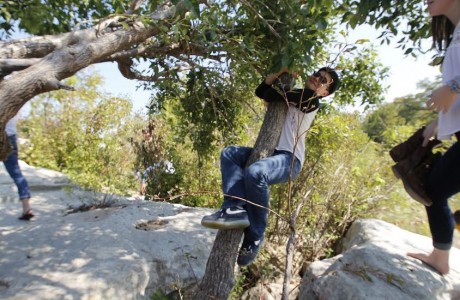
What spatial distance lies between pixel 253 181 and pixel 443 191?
1.18 metres

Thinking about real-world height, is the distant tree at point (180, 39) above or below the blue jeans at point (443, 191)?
above

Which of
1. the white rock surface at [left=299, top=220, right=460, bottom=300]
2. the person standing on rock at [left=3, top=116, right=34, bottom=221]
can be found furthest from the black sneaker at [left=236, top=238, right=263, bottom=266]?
the person standing on rock at [left=3, top=116, right=34, bottom=221]

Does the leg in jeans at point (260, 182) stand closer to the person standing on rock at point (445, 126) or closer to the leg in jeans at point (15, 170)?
the person standing on rock at point (445, 126)

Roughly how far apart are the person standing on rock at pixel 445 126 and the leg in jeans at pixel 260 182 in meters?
0.88

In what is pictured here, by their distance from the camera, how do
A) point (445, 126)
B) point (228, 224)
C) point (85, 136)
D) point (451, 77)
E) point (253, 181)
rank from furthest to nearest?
point (85, 136) → point (253, 181) → point (228, 224) → point (445, 126) → point (451, 77)

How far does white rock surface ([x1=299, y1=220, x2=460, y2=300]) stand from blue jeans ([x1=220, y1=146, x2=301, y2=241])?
1.75ft

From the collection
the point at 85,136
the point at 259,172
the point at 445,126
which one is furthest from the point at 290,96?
the point at 85,136

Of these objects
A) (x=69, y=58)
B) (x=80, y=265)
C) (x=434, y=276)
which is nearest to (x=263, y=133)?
(x=69, y=58)

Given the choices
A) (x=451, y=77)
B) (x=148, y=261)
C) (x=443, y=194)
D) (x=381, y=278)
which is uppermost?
(x=451, y=77)

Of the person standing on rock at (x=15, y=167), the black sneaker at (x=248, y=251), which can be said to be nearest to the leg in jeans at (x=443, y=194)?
the black sneaker at (x=248, y=251)

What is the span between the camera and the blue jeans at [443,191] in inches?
75.1

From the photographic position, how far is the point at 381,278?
248 cm

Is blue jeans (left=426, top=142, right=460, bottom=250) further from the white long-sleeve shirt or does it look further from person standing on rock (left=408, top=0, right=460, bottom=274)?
the white long-sleeve shirt

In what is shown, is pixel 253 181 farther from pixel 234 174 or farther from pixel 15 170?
pixel 15 170
